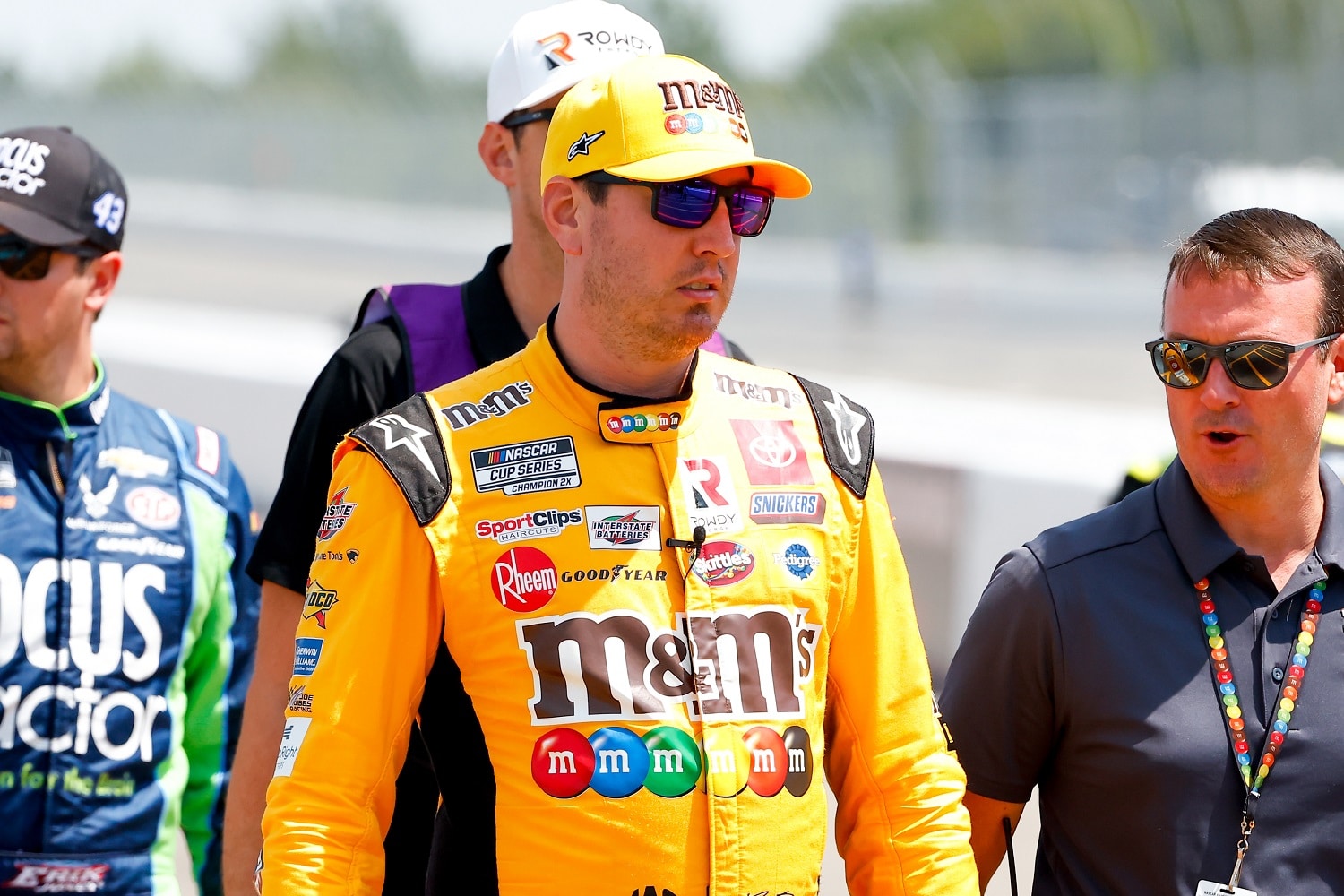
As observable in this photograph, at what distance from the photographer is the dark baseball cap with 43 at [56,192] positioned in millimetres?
3637

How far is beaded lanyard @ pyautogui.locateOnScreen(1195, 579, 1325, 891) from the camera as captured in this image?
2527 mm

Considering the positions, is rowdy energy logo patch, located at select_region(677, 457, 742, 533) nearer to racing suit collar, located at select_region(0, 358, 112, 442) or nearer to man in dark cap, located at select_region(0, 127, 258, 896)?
man in dark cap, located at select_region(0, 127, 258, 896)

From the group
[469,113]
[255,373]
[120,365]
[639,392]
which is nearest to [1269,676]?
[639,392]

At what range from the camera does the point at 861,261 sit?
83.0 feet

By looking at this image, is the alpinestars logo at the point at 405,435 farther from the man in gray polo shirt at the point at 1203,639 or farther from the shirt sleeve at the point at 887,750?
the man in gray polo shirt at the point at 1203,639

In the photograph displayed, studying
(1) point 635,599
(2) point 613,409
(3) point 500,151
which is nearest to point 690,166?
(2) point 613,409

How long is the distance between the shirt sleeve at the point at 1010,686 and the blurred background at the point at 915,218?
1.97 meters

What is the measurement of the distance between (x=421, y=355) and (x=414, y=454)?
69 cm

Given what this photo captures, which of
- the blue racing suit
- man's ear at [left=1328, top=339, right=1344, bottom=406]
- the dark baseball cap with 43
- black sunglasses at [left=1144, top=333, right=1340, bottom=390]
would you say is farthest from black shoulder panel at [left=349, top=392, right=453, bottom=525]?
the dark baseball cap with 43

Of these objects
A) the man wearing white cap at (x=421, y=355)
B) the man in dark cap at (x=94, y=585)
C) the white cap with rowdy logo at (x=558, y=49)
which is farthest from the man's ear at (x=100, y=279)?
the white cap with rowdy logo at (x=558, y=49)

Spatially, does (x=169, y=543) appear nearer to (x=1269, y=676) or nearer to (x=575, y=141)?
(x=575, y=141)

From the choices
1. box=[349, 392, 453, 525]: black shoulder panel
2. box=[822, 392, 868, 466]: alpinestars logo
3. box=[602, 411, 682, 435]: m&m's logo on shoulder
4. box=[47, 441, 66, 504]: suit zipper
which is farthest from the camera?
box=[47, 441, 66, 504]: suit zipper

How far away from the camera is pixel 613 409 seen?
2504 millimetres

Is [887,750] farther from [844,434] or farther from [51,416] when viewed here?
[51,416]
